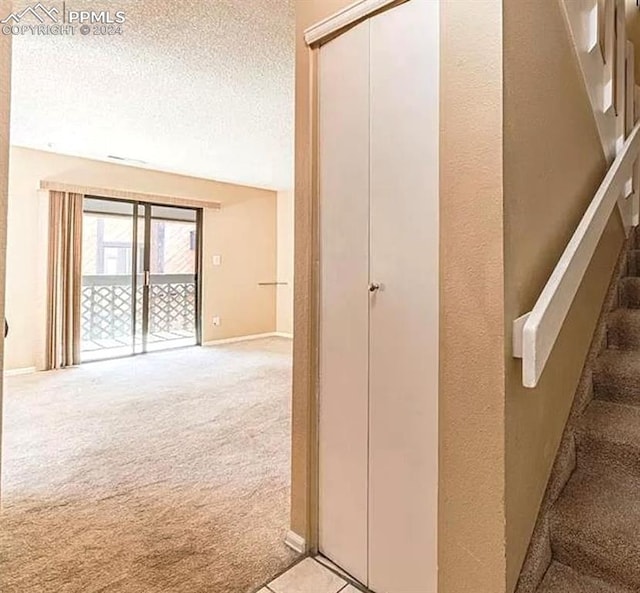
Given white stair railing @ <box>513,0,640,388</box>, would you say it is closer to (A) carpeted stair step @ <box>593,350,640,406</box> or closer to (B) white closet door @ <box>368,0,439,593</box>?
(B) white closet door @ <box>368,0,439,593</box>

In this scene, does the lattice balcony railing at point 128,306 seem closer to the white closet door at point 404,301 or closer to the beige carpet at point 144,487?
the beige carpet at point 144,487

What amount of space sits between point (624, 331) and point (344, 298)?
55.4 inches

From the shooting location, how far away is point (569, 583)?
4.11 ft

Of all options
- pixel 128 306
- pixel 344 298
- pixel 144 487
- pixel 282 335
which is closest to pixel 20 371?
pixel 128 306

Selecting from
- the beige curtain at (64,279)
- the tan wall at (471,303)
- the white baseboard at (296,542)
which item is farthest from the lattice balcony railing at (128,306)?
the tan wall at (471,303)

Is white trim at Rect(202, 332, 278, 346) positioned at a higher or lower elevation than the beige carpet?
higher

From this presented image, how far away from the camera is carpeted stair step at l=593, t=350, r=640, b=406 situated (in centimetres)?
174

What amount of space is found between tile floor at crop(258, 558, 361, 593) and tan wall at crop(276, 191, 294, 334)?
223 inches

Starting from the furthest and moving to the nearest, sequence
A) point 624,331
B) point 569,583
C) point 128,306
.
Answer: point 128,306 < point 624,331 < point 569,583

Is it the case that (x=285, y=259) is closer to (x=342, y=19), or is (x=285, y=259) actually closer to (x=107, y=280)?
(x=107, y=280)

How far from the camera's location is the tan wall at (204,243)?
4.63 m

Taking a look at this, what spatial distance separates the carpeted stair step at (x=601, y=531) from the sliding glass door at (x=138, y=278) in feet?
17.3

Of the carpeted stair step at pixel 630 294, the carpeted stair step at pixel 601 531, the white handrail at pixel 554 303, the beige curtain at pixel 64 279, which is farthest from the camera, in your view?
the beige curtain at pixel 64 279

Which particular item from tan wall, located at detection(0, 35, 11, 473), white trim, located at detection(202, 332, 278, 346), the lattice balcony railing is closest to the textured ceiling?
the lattice balcony railing
